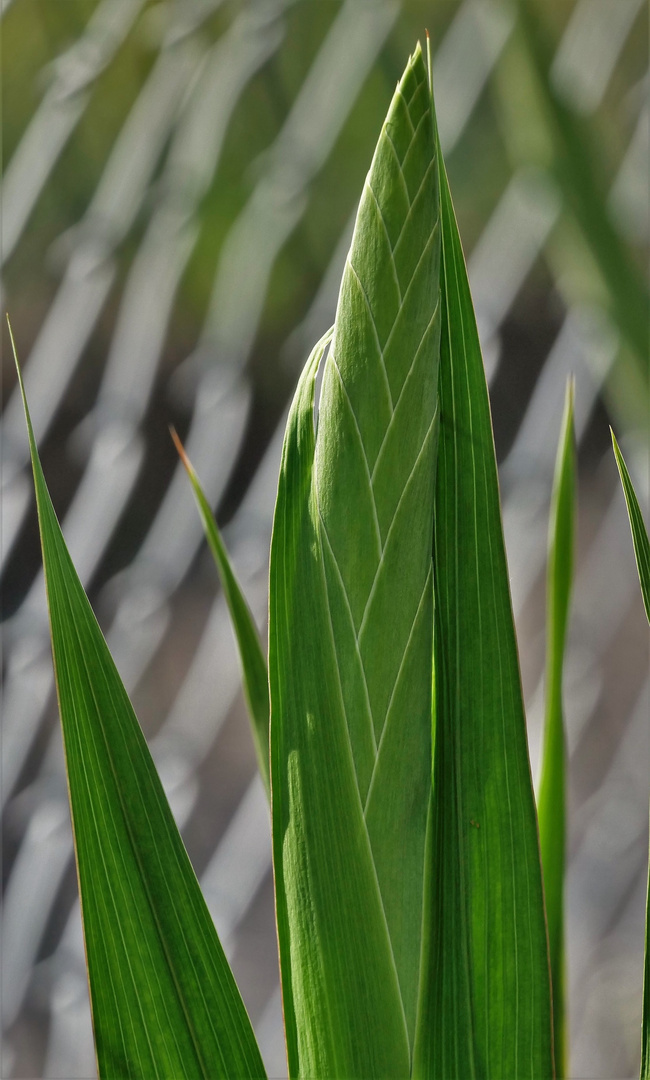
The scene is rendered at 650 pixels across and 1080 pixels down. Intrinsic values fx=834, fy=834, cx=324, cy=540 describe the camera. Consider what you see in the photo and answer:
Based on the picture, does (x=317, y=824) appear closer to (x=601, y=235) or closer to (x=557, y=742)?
(x=557, y=742)

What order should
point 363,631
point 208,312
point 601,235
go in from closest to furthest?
1. point 363,631
2. point 601,235
3. point 208,312

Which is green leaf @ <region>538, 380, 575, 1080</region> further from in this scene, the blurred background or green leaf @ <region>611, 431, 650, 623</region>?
the blurred background

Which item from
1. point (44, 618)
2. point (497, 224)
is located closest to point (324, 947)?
point (44, 618)

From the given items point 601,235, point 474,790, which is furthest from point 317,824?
point 601,235

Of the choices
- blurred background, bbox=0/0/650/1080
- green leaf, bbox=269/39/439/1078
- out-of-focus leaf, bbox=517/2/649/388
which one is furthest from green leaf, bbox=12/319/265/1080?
blurred background, bbox=0/0/650/1080

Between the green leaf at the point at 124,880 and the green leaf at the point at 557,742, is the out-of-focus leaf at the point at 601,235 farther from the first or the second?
the green leaf at the point at 124,880

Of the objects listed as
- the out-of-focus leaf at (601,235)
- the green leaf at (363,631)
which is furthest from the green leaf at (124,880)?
the out-of-focus leaf at (601,235)
